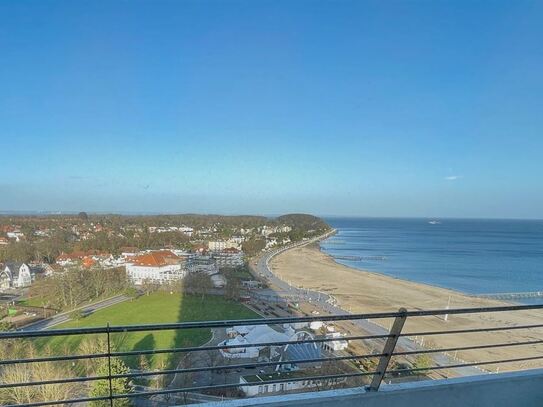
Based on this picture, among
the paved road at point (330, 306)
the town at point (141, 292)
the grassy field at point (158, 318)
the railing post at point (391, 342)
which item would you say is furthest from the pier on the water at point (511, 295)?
the railing post at point (391, 342)

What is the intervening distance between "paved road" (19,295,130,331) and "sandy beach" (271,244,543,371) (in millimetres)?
11856

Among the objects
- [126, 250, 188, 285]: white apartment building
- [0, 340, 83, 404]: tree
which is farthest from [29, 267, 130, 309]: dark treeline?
[0, 340, 83, 404]: tree

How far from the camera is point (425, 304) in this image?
18.3m

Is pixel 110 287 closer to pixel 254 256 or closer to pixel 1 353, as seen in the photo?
pixel 1 353

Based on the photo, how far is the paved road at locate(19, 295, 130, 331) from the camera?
49.9 ft

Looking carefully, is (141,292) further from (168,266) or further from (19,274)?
(19,274)

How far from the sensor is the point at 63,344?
35.2 feet

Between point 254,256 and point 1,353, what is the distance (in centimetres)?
3247

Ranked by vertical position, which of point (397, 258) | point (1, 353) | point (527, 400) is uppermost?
point (527, 400)

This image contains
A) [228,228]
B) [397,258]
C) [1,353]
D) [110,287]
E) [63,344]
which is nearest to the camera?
[1,353]

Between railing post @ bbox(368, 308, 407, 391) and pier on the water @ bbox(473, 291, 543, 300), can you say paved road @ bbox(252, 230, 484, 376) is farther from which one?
pier on the water @ bbox(473, 291, 543, 300)

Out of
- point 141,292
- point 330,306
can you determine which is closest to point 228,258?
point 141,292

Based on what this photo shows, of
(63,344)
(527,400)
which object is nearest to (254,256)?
(63,344)

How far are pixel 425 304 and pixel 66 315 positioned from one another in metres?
17.2
